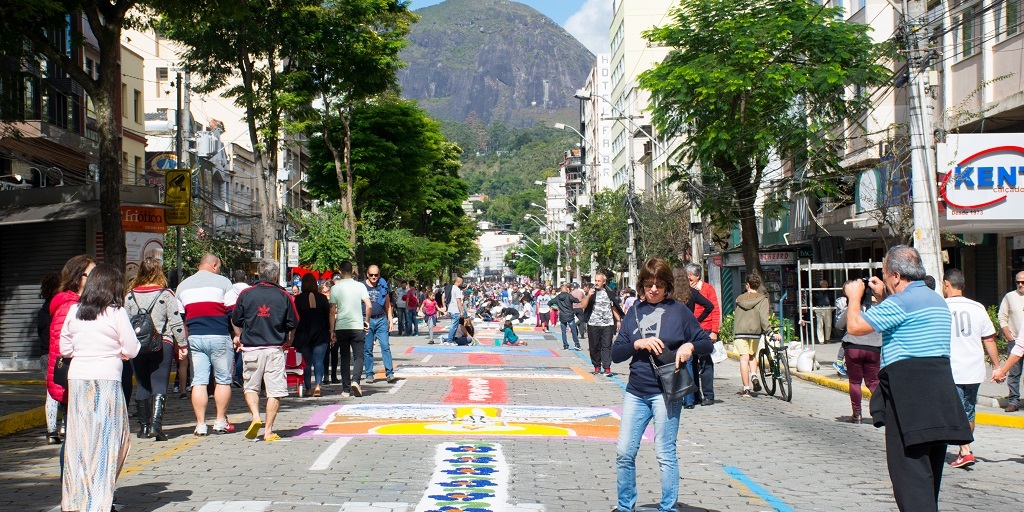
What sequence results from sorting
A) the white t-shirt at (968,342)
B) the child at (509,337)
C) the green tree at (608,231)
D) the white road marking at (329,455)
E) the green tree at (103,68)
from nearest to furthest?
the white road marking at (329,455), the white t-shirt at (968,342), the green tree at (103,68), the child at (509,337), the green tree at (608,231)

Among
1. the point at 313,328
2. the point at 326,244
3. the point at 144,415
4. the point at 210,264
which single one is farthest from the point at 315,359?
the point at 326,244

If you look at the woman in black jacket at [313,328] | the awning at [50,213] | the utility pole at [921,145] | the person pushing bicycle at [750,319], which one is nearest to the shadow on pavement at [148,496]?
the woman in black jacket at [313,328]

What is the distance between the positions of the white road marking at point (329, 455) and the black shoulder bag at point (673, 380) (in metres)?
3.40

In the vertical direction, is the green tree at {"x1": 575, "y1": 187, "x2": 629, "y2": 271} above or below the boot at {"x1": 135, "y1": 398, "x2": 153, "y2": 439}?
above

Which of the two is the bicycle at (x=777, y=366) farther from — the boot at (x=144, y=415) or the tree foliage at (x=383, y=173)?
the tree foliage at (x=383, y=173)

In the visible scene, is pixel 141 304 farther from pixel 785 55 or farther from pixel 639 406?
pixel 785 55

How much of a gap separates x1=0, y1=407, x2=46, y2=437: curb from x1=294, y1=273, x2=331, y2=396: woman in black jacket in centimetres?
361

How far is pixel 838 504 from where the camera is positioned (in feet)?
25.7

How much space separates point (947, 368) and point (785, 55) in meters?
23.7

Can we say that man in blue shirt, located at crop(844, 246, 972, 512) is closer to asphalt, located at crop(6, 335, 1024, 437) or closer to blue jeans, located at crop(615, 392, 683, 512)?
blue jeans, located at crop(615, 392, 683, 512)

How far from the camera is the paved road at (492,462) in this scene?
25.6 feet

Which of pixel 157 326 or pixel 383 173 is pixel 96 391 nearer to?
pixel 157 326

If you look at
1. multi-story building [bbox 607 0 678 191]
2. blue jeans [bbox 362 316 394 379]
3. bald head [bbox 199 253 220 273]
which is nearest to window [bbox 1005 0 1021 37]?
blue jeans [bbox 362 316 394 379]

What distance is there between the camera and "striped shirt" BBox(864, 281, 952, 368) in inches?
243
